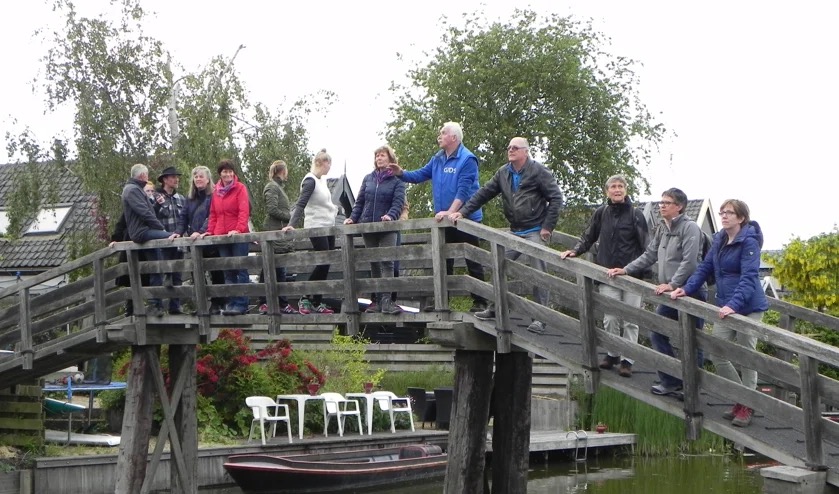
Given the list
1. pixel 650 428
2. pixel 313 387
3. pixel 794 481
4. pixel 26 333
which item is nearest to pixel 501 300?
pixel 794 481

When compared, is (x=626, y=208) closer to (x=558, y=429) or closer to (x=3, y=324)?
(x=3, y=324)

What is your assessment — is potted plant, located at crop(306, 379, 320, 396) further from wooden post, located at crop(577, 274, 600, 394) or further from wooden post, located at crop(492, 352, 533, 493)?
wooden post, located at crop(577, 274, 600, 394)

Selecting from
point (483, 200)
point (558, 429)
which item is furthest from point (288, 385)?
point (483, 200)

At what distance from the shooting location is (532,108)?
128ft

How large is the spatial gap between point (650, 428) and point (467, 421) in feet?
39.7

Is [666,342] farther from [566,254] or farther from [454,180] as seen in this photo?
[454,180]

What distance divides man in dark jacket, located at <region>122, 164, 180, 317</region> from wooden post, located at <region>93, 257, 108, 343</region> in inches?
22.3

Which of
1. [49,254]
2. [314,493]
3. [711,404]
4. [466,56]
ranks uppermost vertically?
[466,56]

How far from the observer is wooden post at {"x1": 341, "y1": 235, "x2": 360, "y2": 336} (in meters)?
11.3

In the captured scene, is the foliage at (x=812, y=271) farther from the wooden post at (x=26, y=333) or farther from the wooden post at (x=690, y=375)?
the wooden post at (x=690, y=375)

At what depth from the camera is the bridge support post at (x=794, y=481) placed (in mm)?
7531

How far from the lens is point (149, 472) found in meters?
14.2

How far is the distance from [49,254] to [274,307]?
2169cm

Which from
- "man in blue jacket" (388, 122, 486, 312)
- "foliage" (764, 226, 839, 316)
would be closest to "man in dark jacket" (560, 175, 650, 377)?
"man in blue jacket" (388, 122, 486, 312)
